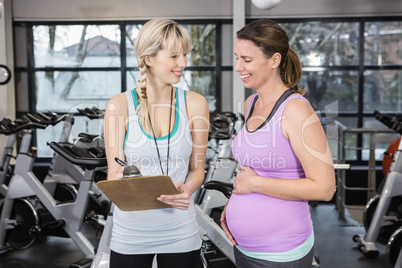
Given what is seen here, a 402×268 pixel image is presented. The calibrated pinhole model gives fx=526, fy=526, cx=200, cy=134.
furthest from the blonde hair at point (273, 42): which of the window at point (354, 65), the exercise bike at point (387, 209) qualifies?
the window at point (354, 65)

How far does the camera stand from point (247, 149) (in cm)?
149

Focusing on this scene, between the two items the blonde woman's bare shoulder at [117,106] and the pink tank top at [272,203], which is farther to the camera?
the blonde woman's bare shoulder at [117,106]

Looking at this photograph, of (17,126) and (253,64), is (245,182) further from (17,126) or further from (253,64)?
(17,126)

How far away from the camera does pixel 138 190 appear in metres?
1.47

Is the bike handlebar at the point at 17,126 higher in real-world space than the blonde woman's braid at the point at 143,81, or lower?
lower

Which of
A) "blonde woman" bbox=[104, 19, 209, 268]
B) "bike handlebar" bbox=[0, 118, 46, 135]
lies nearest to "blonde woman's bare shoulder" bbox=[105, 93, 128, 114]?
"blonde woman" bbox=[104, 19, 209, 268]

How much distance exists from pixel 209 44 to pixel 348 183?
256cm

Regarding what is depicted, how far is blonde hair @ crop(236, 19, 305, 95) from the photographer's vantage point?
1482 mm

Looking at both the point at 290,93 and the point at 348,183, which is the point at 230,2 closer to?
the point at 348,183

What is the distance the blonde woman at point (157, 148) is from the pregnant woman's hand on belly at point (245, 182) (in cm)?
17

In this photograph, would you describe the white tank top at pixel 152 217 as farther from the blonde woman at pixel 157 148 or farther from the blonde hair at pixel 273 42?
the blonde hair at pixel 273 42

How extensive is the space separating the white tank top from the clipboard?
0.16 feet

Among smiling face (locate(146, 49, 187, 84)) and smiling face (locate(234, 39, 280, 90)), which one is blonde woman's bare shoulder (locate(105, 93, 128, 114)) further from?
smiling face (locate(234, 39, 280, 90))

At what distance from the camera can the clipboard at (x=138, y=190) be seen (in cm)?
143
